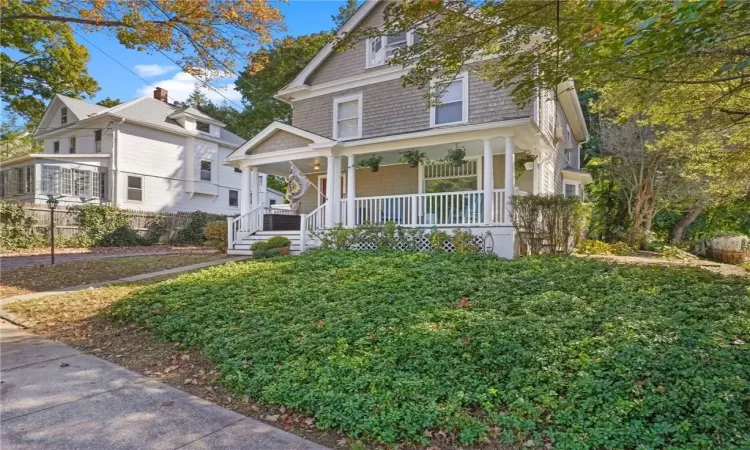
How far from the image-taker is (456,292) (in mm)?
5750

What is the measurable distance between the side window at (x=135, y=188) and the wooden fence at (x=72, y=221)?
228 centimetres

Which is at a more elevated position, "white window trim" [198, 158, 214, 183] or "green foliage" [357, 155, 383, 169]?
"white window trim" [198, 158, 214, 183]

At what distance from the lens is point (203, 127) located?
25344 millimetres

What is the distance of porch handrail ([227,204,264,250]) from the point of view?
44.8 ft

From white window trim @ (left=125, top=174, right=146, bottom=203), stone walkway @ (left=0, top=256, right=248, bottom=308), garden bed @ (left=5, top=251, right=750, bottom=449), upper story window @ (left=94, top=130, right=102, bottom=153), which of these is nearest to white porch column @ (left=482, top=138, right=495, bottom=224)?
garden bed @ (left=5, top=251, right=750, bottom=449)

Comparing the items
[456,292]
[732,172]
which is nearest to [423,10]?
[456,292]

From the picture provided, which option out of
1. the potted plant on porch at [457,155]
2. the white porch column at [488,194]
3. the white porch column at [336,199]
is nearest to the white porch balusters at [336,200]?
the white porch column at [336,199]

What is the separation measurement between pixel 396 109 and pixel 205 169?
1625 centimetres

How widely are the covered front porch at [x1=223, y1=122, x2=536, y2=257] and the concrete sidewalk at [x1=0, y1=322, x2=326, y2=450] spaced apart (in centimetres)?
774

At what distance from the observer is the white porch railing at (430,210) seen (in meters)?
10.4

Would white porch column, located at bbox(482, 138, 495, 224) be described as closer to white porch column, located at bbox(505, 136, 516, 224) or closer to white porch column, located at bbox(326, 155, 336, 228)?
white porch column, located at bbox(505, 136, 516, 224)

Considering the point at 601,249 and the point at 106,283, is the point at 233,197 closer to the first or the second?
the point at 106,283

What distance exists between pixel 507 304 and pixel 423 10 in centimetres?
397

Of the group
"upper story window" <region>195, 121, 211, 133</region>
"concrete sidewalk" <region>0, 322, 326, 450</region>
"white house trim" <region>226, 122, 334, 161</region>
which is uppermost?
"upper story window" <region>195, 121, 211, 133</region>
